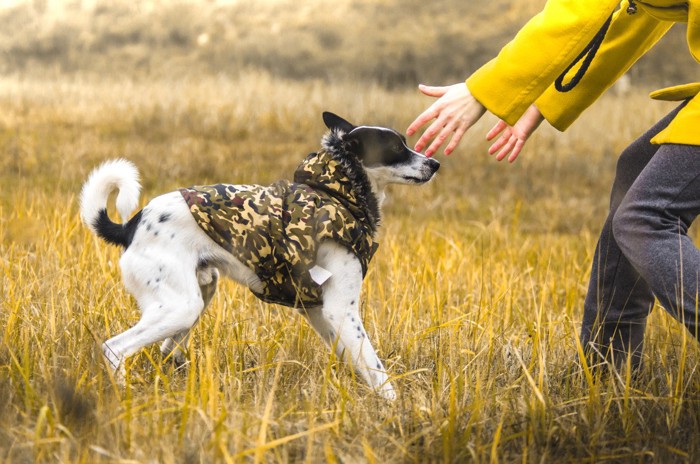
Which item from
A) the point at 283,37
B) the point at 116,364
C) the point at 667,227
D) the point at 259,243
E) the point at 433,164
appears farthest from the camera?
the point at 283,37

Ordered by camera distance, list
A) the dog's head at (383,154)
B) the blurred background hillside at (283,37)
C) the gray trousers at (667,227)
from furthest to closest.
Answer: the blurred background hillside at (283,37) → the dog's head at (383,154) → the gray trousers at (667,227)

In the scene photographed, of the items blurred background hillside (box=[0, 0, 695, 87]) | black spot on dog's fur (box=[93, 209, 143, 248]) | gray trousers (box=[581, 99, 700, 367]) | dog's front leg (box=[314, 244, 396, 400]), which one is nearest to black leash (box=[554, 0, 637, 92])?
gray trousers (box=[581, 99, 700, 367])

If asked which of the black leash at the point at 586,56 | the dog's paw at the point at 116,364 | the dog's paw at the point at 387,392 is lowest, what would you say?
the dog's paw at the point at 387,392

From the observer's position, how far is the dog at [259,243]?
8.29 feet

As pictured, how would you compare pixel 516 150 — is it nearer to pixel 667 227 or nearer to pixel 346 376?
pixel 667 227

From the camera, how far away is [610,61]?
101 inches

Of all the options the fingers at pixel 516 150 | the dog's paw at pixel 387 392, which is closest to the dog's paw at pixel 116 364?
the dog's paw at pixel 387 392

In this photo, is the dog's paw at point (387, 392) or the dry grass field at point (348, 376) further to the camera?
the dog's paw at point (387, 392)

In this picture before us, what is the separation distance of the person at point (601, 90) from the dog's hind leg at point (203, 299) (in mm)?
841

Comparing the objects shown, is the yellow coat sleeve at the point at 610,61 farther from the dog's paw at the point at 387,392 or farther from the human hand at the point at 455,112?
the dog's paw at the point at 387,392

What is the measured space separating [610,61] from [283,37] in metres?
17.2

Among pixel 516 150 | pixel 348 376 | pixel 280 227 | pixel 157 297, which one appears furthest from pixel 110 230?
pixel 516 150

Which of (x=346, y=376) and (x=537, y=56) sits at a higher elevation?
(x=537, y=56)

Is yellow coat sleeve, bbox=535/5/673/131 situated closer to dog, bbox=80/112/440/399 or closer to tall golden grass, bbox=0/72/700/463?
dog, bbox=80/112/440/399
